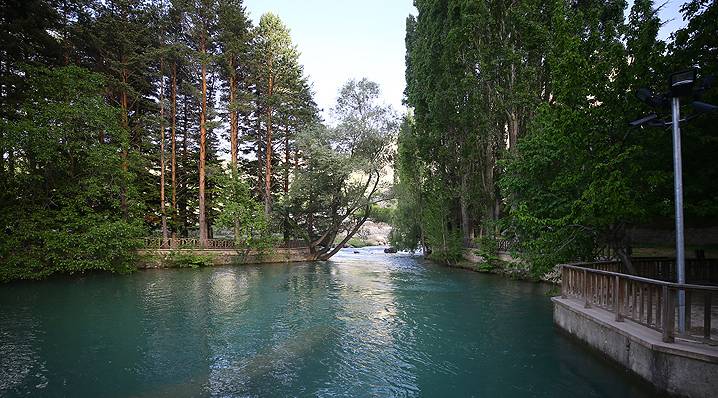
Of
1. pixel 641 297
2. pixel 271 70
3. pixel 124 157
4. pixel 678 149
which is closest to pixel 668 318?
pixel 641 297

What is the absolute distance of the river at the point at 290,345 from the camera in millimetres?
6324

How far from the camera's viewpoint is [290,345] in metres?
8.63

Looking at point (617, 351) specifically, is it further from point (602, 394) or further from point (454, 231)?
point (454, 231)

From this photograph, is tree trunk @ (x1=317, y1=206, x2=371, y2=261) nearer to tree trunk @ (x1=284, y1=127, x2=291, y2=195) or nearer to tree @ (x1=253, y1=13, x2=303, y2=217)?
tree @ (x1=253, y1=13, x2=303, y2=217)

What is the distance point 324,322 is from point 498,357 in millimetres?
4993

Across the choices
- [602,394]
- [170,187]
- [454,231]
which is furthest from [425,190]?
[602,394]

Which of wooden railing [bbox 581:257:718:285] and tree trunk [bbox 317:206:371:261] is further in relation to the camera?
tree trunk [bbox 317:206:371:261]

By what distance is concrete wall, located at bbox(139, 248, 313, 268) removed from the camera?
23.0 meters

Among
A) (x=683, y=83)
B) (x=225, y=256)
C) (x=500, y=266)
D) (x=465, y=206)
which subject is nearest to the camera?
(x=683, y=83)

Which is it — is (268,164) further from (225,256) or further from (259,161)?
(225,256)

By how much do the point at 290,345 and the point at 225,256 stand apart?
63.5 feet

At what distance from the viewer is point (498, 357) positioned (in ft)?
25.7

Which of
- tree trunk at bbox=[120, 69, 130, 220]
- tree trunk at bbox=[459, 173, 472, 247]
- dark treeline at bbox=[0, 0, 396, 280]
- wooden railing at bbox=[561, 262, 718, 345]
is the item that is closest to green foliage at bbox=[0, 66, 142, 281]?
dark treeline at bbox=[0, 0, 396, 280]

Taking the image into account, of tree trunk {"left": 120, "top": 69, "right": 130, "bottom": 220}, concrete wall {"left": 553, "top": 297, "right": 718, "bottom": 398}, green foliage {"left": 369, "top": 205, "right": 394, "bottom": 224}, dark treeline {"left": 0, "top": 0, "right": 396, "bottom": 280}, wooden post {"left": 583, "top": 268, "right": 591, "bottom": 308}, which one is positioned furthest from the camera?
green foliage {"left": 369, "top": 205, "right": 394, "bottom": 224}
